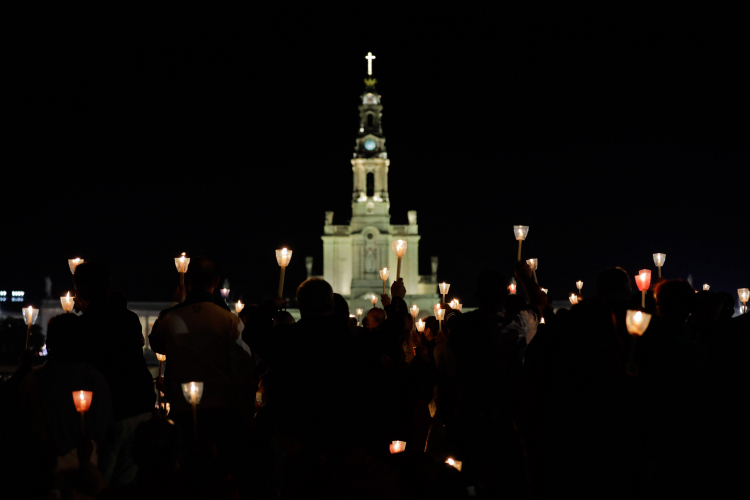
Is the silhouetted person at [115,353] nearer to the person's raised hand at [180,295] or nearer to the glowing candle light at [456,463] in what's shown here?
the person's raised hand at [180,295]

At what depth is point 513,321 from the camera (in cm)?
525

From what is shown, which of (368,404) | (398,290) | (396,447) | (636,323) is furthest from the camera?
(398,290)

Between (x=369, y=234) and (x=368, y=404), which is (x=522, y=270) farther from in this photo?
(x=369, y=234)

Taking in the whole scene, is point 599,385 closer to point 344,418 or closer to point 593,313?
point 593,313

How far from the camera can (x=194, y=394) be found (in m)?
5.20

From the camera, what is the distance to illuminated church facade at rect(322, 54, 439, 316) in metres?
61.6

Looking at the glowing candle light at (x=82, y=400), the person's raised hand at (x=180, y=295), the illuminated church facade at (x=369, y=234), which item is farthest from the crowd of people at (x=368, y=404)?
the illuminated church facade at (x=369, y=234)

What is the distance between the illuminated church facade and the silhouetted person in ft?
181

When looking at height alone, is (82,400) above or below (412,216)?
below

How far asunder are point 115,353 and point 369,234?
2237 inches

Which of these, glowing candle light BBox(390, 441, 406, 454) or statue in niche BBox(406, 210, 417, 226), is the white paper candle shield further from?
statue in niche BBox(406, 210, 417, 226)

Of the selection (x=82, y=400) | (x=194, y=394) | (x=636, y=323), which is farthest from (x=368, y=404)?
(x=82, y=400)

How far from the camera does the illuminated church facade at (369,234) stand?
61.6 meters

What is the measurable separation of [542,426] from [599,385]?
18.4 inches
